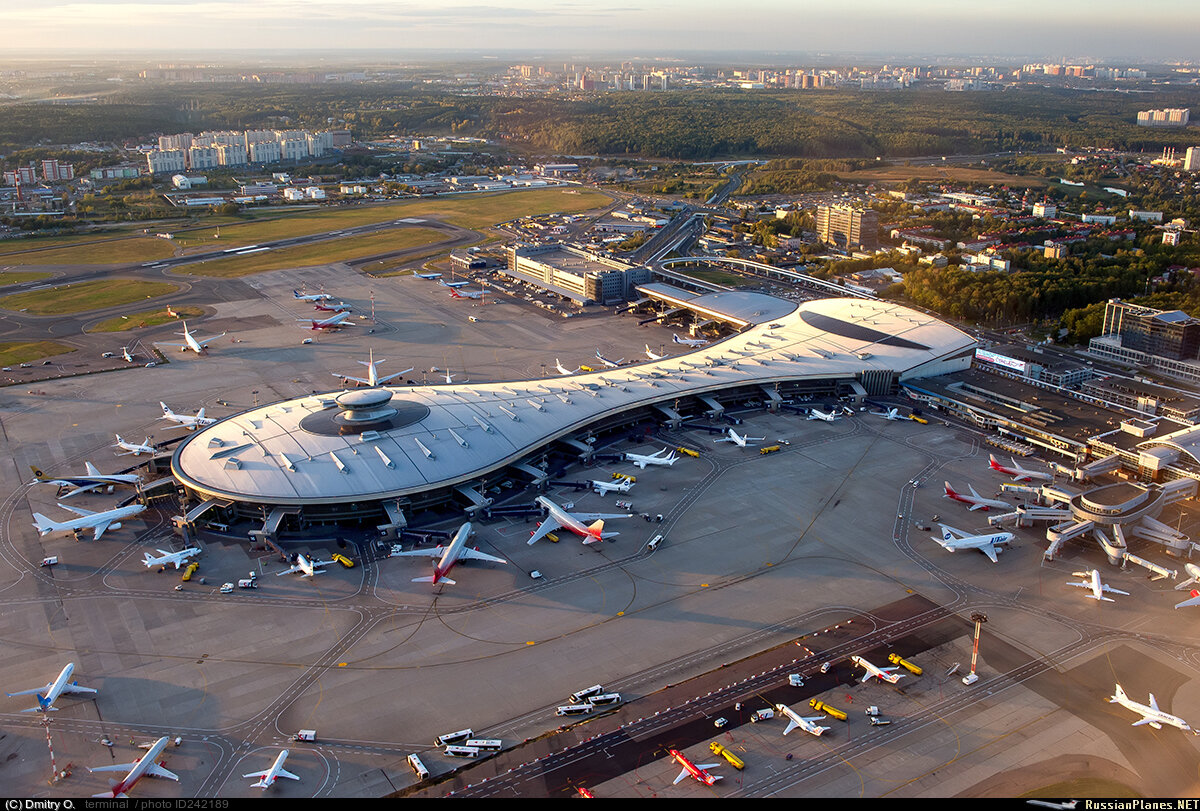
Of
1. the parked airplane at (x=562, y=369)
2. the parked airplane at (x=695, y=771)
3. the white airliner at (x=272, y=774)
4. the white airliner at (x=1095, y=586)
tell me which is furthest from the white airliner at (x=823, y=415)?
the white airliner at (x=272, y=774)

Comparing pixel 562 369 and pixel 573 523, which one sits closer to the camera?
pixel 573 523

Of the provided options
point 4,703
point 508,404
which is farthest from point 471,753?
point 508,404

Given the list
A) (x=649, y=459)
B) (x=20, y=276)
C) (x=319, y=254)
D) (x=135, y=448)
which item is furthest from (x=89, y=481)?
(x=319, y=254)

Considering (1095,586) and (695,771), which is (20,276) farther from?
(1095,586)

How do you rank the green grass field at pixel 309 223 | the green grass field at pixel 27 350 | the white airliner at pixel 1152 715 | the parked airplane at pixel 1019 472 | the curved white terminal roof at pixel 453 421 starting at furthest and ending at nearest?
1. the green grass field at pixel 309 223
2. the green grass field at pixel 27 350
3. the parked airplane at pixel 1019 472
4. the curved white terminal roof at pixel 453 421
5. the white airliner at pixel 1152 715

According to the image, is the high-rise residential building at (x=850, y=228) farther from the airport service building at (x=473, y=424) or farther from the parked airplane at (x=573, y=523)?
the parked airplane at (x=573, y=523)

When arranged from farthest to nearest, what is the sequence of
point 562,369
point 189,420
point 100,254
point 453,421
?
point 100,254, point 562,369, point 189,420, point 453,421
